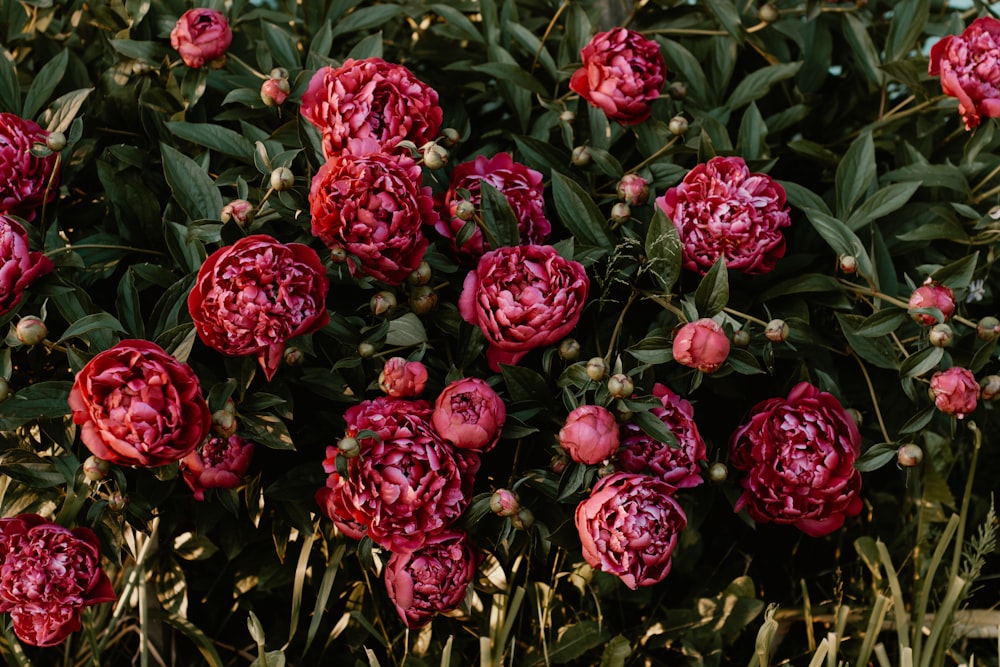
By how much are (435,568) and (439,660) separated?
1.03 feet

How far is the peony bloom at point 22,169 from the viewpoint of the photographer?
3.44ft

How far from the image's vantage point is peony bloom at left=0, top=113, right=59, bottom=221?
1.05 metres

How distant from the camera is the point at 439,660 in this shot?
1228mm

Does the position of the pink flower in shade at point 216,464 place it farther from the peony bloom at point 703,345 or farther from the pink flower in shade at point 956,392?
the pink flower in shade at point 956,392

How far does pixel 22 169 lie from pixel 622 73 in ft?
2.31

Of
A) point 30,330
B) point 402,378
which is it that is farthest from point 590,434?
point 30,330

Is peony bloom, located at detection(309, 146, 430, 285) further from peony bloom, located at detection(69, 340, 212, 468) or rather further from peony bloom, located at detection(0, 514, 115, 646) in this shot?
peony bloom, located at detection(0, 514, 115, 646)

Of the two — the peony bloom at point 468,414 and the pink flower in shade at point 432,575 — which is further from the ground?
the peony bloom at point 468,414

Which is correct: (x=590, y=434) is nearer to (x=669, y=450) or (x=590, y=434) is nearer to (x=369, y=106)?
(x=669, y=450)

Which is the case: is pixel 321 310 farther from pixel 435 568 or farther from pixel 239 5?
pixel 239 5

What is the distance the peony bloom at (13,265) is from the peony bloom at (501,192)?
0.43 m

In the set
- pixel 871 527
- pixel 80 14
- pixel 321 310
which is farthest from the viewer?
pixel 871 527

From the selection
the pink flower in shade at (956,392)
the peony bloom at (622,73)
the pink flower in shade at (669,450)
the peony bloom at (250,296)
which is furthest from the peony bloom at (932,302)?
the peony bloom at (250,296)

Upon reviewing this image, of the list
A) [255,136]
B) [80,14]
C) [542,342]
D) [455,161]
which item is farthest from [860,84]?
[80,14]
